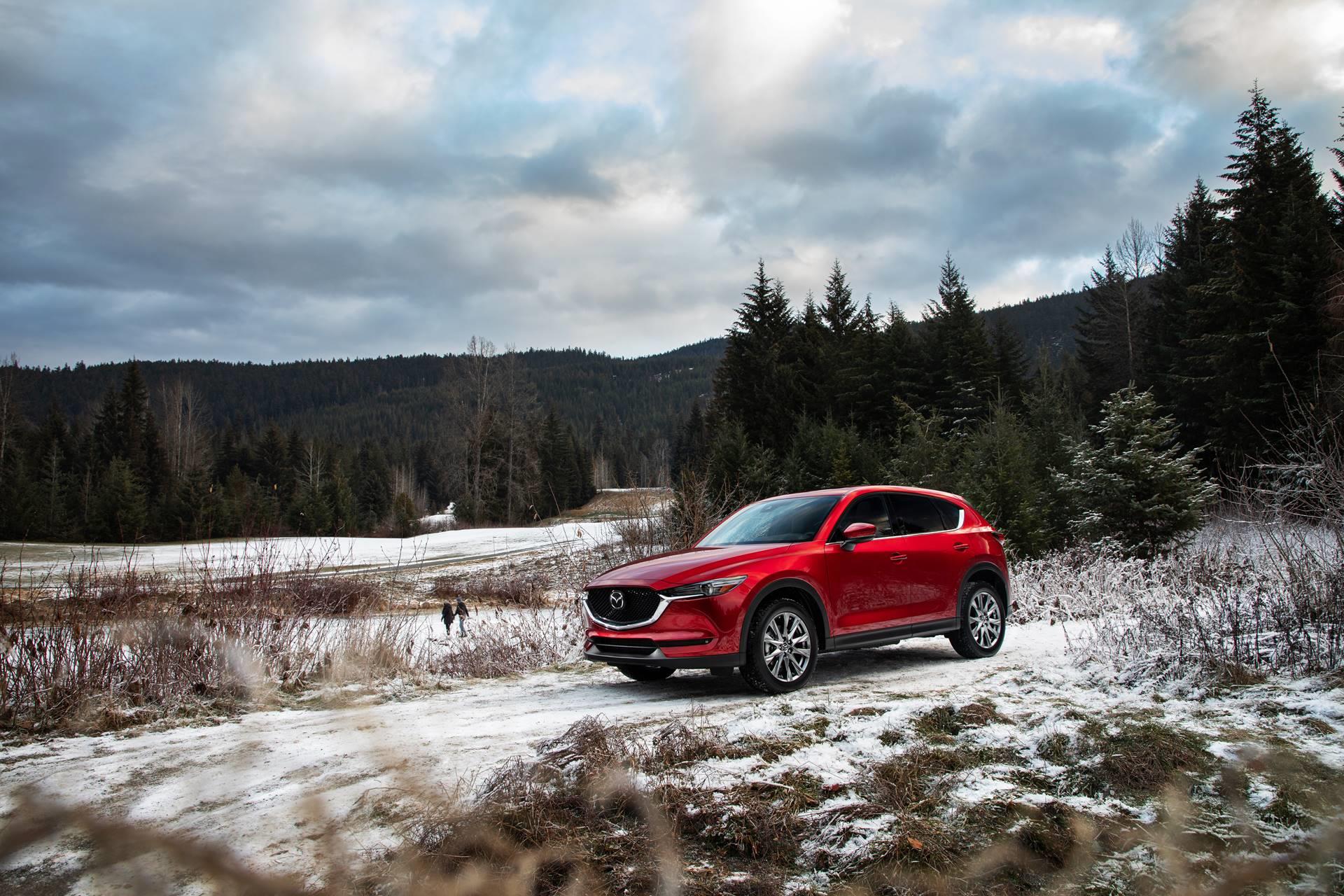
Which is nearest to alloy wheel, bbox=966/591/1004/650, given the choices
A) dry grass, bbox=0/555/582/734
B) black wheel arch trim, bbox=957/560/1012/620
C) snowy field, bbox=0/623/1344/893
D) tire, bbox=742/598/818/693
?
black wheel arch trim, bbox=957/560/1012/620

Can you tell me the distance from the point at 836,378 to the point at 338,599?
37223mm

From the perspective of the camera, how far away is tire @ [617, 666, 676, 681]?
7.84 m

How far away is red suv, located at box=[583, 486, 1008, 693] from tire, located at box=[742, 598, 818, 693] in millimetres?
11

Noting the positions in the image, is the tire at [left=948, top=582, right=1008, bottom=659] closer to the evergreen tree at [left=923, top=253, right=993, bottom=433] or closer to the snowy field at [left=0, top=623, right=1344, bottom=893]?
the snowy field at [left=0, top=623, right=1344, bottom=893]

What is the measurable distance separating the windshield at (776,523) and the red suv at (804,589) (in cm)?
2

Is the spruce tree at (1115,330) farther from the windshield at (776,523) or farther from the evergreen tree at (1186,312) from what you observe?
the windshield at (776,523)

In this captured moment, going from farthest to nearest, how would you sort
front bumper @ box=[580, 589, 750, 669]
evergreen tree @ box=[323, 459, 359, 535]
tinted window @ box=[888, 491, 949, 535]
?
evergreen tree @ box=[323, 459, 359, 535], tinted window @ box=[888, 491, 949, 535], front bumper @ box=[580, 589, 750, 669]

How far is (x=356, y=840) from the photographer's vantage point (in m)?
3.67

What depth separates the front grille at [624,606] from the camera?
22.5 ft

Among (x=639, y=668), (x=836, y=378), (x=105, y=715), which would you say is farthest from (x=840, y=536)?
(x=836, y=378)

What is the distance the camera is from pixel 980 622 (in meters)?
8.74

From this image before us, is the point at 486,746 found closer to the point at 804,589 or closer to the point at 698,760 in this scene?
the point at 698,760

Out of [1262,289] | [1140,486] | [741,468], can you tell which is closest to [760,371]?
[741,468]

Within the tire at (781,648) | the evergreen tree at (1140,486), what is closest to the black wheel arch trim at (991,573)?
the tire at (781,648)
